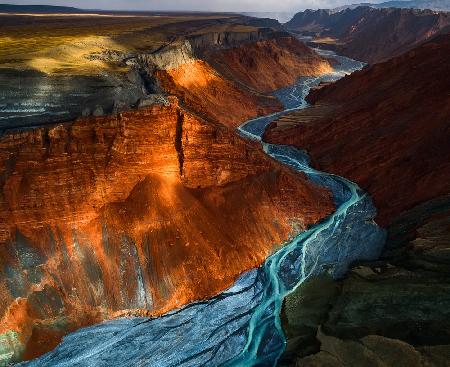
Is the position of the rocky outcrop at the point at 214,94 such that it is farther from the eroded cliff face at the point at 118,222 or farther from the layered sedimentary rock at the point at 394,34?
the layered sedimentary rock at the point at 394,34

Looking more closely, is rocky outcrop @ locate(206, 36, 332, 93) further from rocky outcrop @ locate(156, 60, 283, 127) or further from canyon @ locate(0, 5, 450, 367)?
canyon @ locate(0, 5, 450, 367)

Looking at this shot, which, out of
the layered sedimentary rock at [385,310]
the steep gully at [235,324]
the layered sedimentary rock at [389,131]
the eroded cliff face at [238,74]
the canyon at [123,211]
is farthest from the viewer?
the eroded cliff face at [238,74]

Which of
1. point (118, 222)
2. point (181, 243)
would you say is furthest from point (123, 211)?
point (181, 243)

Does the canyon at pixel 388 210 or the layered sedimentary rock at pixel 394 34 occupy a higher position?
the layered sedimentary rock at pixel 394 34

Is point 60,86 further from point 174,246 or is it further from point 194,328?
point 194,328

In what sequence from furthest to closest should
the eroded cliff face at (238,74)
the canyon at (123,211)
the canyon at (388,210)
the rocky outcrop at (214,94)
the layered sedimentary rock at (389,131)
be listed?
1. the eroded cliff face at (238,74)
2. the rocky outcrop at (214,94)
3. the layered sedimentary rock at (389,131)
4. the canyon at (123,211)
5. the canyon at (388,210)

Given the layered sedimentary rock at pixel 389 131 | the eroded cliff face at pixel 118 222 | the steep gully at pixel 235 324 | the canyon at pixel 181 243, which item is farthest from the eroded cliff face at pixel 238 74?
the steep gully at pixel 235 324

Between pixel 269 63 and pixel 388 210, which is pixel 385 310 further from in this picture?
pixel 269 63

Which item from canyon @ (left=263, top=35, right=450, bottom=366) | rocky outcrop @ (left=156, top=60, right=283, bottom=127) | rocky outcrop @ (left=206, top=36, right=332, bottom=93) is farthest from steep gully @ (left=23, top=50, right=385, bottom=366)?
rocky outcrop @ (left=206, top=36, right=332, bottom=93)
